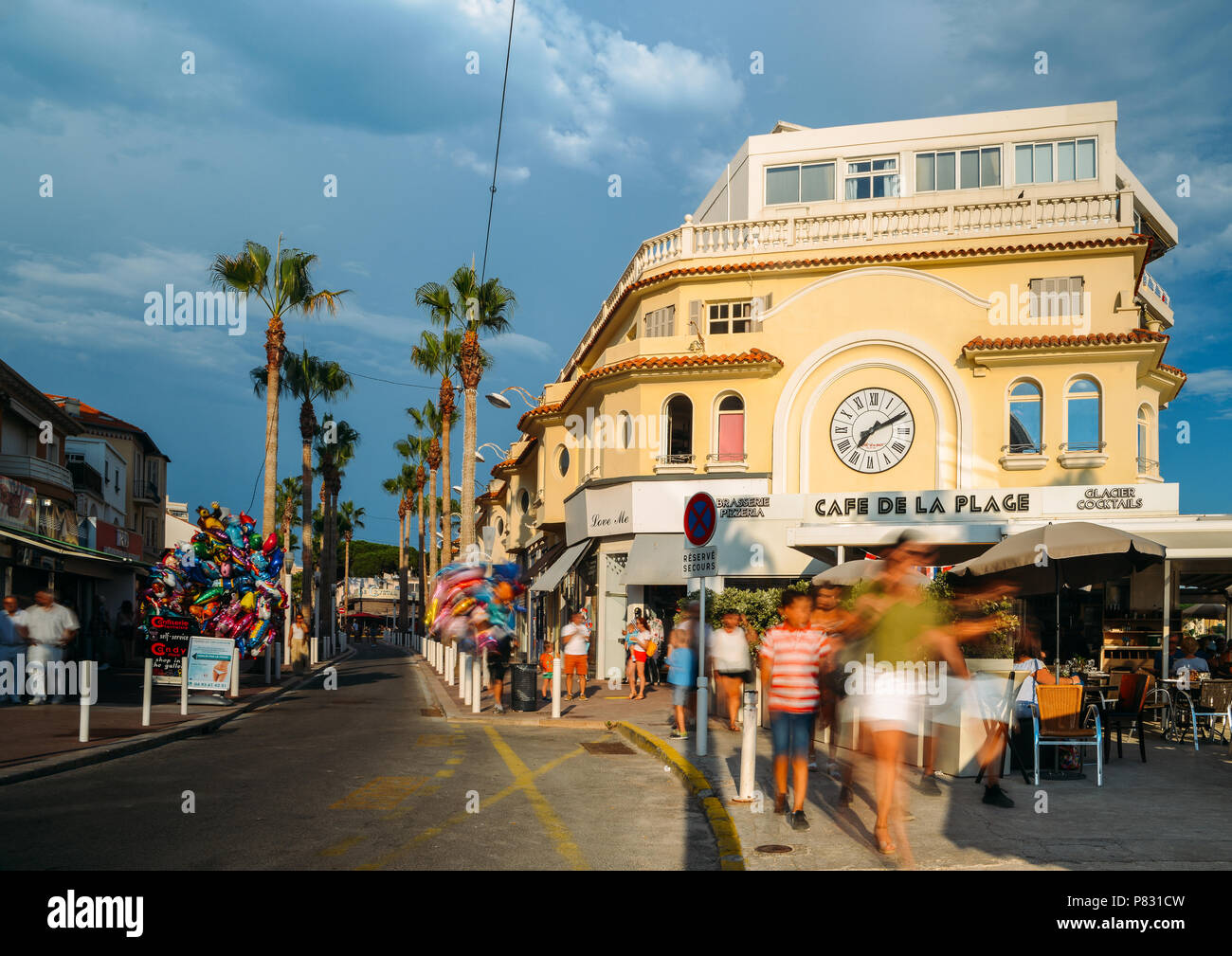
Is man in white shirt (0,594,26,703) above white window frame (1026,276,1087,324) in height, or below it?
below

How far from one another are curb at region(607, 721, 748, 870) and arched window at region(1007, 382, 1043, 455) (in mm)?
13644

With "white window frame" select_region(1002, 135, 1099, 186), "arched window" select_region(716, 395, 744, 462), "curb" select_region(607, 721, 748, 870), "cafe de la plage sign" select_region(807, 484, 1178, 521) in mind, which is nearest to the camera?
"curb" select_region(607, 721, 748, 870)

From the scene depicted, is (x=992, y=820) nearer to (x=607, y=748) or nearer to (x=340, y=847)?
(x=340, y=847)

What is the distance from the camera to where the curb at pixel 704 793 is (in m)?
7.26

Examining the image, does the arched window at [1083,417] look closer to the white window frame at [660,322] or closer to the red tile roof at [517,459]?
the white window frame at [660,322]

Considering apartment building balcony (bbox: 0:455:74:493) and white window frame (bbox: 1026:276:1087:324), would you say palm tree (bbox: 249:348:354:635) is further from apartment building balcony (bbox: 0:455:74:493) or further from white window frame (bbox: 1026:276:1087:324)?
white window frame (bbox: 1026:276:1087:324)

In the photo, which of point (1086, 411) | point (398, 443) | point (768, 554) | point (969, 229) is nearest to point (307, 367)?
point (768, 554)

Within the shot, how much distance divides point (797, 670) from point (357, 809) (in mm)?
3991

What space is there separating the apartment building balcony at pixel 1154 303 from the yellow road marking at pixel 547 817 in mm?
28993

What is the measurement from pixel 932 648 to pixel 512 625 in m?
12.3

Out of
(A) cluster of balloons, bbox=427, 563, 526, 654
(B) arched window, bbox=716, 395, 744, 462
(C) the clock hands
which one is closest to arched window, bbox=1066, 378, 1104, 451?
(C) the clock hands

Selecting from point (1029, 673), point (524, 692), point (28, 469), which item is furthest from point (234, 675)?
point (28, 469)

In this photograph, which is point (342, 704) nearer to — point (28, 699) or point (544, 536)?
point (28, 699)

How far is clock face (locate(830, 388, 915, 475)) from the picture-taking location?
1014 inches
